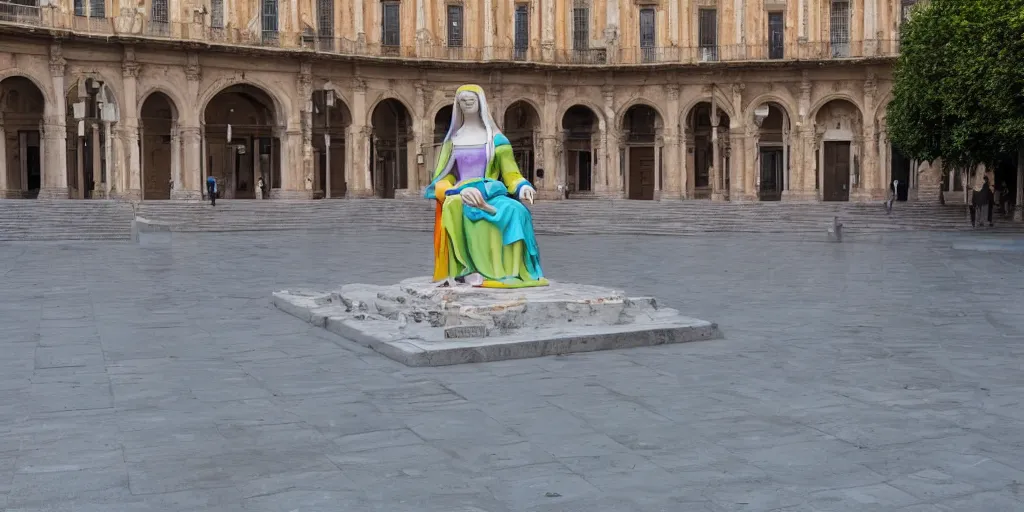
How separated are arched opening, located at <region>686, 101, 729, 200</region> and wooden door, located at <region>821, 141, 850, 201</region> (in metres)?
3.68

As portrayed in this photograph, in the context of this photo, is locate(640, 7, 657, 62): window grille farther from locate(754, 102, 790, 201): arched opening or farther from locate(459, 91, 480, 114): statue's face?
locate(459, 91, 480, 114): statue's face

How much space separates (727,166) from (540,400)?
37.8 meters

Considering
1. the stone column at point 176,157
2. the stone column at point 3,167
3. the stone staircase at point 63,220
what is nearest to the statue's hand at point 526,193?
the stone staircase at point 63,220

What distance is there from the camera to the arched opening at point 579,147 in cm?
4478

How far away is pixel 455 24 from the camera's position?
4194 cm

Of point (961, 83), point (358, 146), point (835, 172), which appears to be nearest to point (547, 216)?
point (358, 146)

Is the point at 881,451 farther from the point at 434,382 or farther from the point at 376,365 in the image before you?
the point at 376,365

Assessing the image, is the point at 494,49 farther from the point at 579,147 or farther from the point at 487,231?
the point at 487,231

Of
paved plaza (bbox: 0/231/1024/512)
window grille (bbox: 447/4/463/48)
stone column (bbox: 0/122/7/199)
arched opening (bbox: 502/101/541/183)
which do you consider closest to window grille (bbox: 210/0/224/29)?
stone column (bbox: 0/122/7/199)

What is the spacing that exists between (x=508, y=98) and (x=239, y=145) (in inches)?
407

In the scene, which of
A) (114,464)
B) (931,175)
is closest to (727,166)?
(931,175)

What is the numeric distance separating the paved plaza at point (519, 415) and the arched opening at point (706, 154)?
29.4 meters

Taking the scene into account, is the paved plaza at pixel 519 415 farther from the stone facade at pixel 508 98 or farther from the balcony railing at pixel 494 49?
the stone facade at pixel 508 98

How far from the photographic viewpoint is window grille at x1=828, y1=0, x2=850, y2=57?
134 ft
